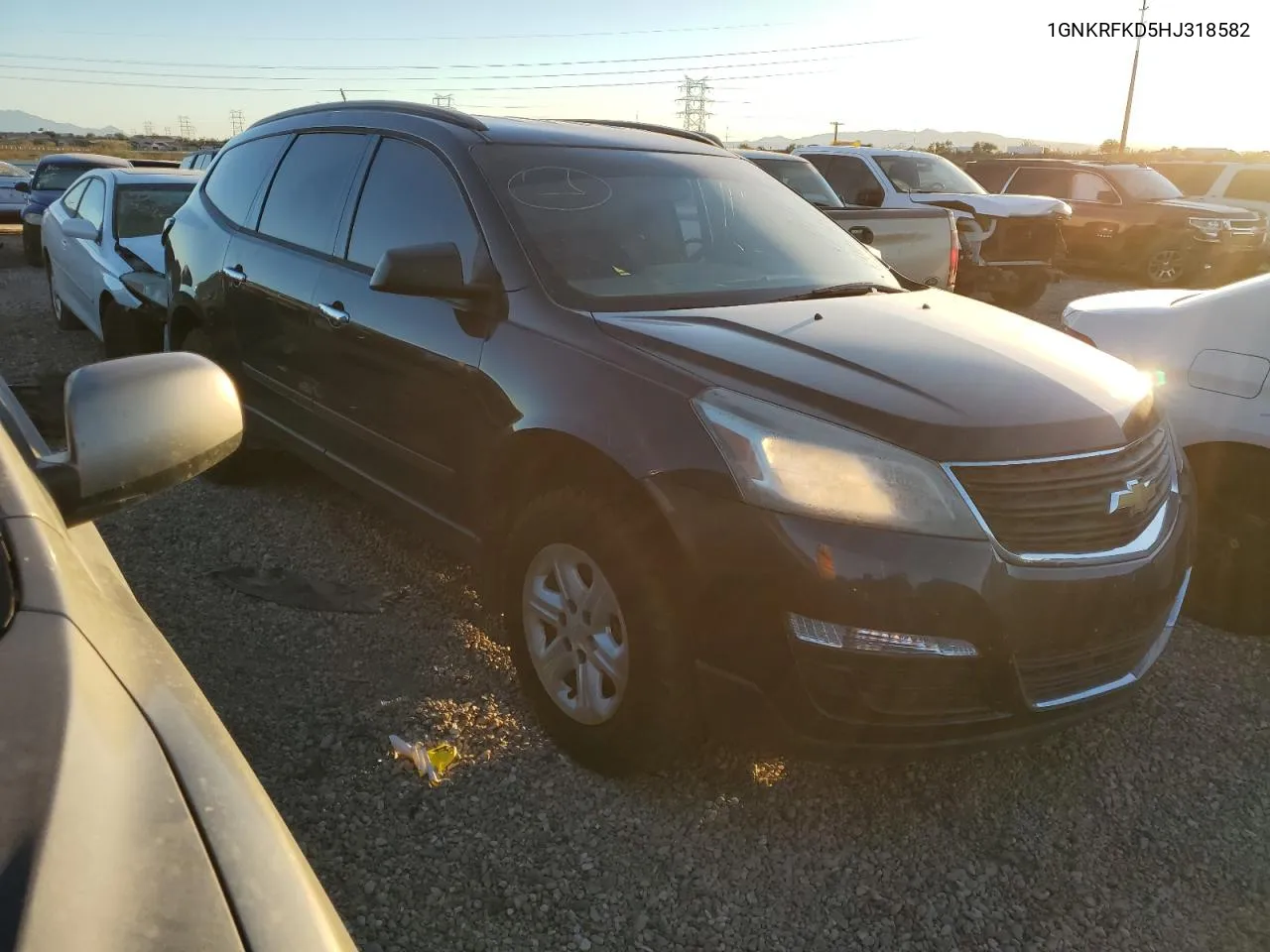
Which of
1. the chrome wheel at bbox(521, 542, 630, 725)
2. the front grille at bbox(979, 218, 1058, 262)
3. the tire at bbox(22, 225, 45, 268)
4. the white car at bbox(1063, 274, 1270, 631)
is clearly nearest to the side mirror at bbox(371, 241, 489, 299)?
the chrome wheel at bbox(521, 542, 630, 725)

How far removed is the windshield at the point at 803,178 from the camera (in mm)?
9461

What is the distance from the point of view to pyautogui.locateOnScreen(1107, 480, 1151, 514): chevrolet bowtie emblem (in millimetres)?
2389

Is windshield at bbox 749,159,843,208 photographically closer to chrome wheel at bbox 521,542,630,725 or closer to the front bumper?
chrome wheel at bbox 521,542,630,725

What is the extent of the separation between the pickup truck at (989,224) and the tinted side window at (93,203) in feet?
22.1

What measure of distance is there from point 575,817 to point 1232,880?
1.72m

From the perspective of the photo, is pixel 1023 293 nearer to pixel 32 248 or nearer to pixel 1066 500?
pixel 1066 500

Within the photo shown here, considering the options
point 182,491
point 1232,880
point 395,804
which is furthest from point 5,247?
point 1232,880

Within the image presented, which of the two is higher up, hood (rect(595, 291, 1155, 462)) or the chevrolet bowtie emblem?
hood (rect(595, 291, 1155, 462))

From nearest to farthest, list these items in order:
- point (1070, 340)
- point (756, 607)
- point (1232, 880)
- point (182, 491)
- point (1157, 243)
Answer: point (756, 607) → point (1232, 880) → point (1070, 340) → point (182, 491) → point (1157, 243)

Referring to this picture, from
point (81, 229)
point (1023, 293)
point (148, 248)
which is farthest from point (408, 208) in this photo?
point (1023, 293)

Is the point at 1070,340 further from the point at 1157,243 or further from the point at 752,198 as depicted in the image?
the point at 1157,243

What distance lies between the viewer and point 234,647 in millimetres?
3400

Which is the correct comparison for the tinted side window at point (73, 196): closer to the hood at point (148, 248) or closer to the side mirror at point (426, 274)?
the hood at point (148, 248)

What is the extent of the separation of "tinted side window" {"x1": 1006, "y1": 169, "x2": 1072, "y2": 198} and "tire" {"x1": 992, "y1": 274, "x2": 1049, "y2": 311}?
13.8 feet
